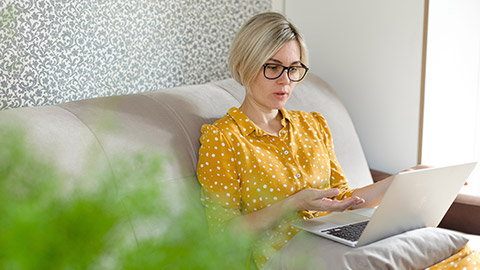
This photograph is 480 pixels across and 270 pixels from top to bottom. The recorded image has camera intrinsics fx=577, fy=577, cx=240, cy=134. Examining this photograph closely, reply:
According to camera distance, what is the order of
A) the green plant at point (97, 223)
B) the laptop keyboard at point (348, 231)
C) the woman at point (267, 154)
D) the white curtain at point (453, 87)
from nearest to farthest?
the green plant at point (97, 223) < the laptop keyboard at point (348, 231) < the woman at point (267, 154) < the white curtain at point (453, 87)

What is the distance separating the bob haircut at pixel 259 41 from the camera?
1868 mm

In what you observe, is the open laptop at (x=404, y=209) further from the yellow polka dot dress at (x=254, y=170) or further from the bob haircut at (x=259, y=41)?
the bob haircut at (x=259, y=41)

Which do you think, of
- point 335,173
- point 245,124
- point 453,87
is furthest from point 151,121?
point 453,87

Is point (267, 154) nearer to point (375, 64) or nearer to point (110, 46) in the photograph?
point (110, 46)

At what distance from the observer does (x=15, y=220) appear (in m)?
0.28

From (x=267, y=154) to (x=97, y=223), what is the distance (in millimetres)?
1540

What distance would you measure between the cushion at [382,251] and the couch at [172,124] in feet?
0.17

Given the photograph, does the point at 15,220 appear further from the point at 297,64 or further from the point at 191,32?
the point at 191,32

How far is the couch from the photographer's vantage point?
1637 mm

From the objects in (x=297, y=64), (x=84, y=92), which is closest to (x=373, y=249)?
(x=297, y=64)

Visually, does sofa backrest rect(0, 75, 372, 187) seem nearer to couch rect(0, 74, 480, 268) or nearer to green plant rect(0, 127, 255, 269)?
couch rect(0, 74, 480, 268)

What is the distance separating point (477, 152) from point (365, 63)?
0.64 m

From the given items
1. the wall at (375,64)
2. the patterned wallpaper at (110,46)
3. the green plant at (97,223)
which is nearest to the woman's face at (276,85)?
the patterned wallpaper at (110,46)

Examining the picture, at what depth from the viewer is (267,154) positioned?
1.84 meters
